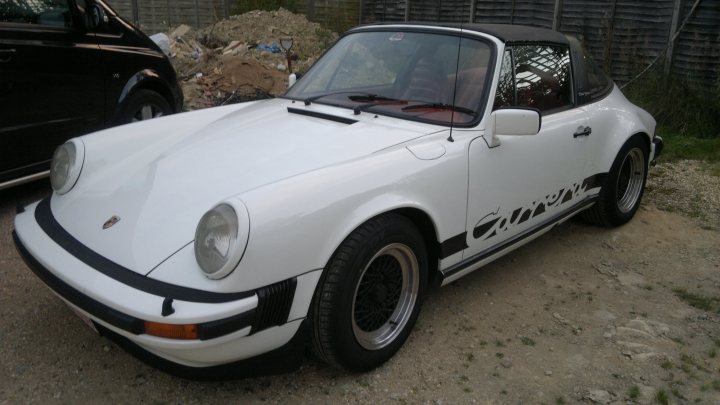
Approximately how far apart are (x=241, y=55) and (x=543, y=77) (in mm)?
8535

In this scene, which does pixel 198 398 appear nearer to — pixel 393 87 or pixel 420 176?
pixel 420 176

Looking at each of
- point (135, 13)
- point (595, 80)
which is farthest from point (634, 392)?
point (135, 13)

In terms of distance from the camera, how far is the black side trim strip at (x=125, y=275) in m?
2.10

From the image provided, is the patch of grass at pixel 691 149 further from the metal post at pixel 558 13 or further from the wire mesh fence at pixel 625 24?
the metal post at pixel 558 13

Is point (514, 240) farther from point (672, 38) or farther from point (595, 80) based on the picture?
point (672, 38)

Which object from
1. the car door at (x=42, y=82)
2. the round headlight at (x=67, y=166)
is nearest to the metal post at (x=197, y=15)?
the car door at (x=42, y=82)

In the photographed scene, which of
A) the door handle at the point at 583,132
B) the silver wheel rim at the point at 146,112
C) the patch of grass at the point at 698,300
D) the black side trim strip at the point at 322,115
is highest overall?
the black side trim strip at the point at 322,115

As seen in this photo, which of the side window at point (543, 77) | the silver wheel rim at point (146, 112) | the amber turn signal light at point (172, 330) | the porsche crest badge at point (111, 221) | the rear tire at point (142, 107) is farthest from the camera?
the silver wheel rim at point (146, 112)

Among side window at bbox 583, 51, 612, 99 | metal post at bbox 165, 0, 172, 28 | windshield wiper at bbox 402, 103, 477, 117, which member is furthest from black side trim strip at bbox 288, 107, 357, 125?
metal post at bbox 165, 0, 172, 28

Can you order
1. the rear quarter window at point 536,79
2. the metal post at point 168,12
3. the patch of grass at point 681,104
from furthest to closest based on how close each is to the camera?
the metal post at point 168,12, the patch of grass at point 681,104, the rear quarter window at point 536,79

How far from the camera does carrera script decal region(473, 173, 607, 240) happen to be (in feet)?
10.2

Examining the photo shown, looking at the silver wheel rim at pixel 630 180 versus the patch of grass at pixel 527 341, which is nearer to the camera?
the patch of grass at pixel 527 341

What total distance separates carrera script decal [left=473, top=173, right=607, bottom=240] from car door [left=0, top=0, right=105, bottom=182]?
129 inches

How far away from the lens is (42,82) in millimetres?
4355
